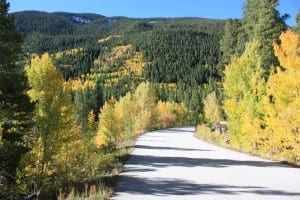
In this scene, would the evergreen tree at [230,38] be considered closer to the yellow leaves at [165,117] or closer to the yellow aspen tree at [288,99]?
the yellow aspen tree at [288,99]

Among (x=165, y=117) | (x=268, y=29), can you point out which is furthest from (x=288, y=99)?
(x=165, y=117)

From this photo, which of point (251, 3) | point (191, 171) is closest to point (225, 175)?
point (191, 171)

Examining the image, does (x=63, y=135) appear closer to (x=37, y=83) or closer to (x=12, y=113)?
(x=37, y=83)

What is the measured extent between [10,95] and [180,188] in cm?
1246

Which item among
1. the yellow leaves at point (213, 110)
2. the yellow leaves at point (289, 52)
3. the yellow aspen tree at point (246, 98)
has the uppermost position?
the yellow leaves at point (289, 52)

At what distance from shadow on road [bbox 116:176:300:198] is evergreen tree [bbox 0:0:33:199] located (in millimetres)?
9398

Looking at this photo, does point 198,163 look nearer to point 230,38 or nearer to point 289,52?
point 289,52

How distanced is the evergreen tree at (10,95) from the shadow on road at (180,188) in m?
9.40

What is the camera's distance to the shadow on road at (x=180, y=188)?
46.7 ft

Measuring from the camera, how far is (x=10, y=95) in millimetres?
24453

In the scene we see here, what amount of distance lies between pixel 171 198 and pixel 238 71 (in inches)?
1067

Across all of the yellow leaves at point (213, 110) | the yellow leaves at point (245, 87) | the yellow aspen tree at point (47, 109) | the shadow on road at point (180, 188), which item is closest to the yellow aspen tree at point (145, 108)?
the yellow leaves at point (213, 110)

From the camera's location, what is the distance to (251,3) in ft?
152

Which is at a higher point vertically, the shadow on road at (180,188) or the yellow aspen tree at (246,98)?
the yellow aspen tree at (246,98)
